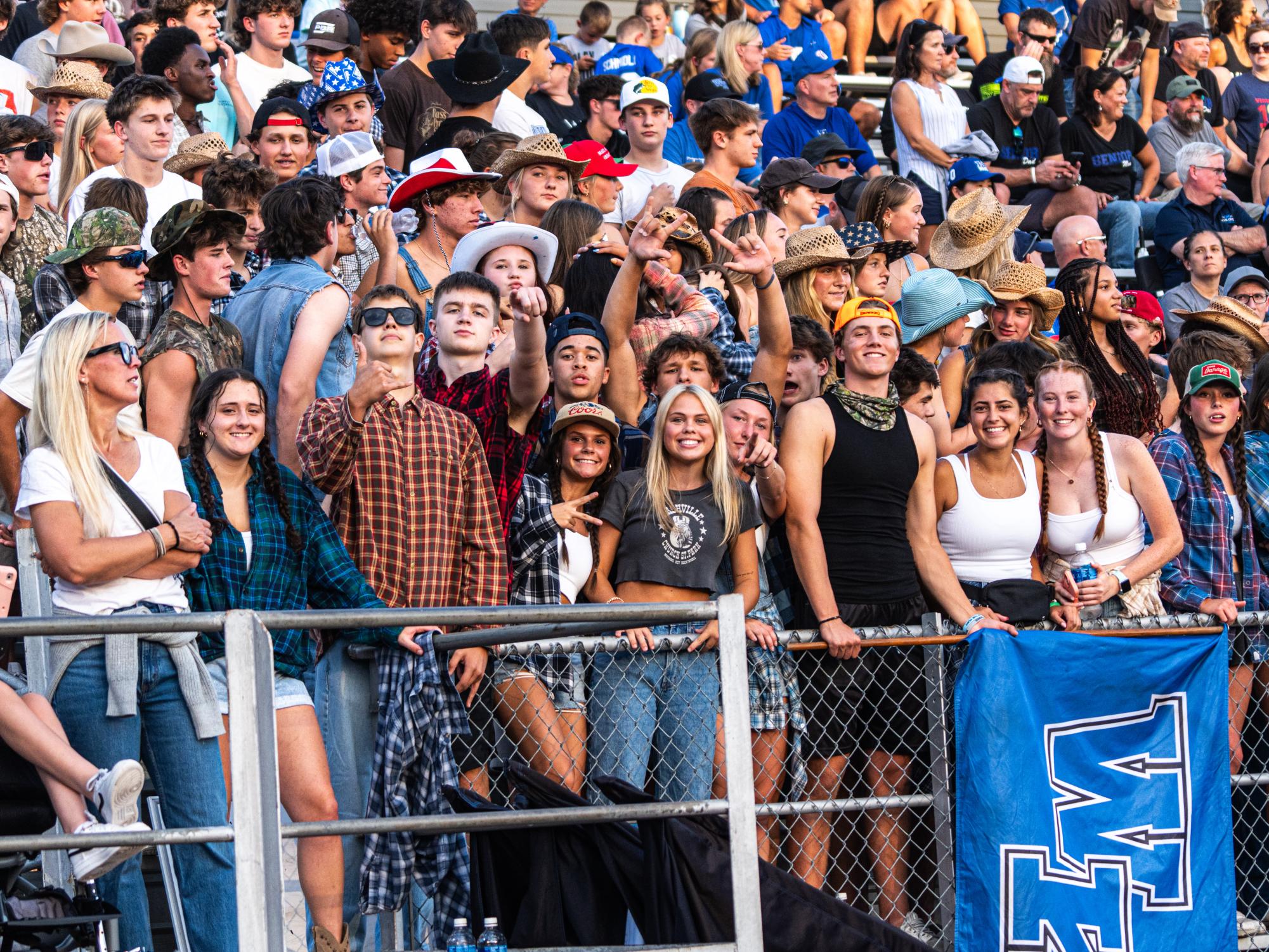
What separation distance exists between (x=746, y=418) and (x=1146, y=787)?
179cm

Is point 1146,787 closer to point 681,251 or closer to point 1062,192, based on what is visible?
point 681,251

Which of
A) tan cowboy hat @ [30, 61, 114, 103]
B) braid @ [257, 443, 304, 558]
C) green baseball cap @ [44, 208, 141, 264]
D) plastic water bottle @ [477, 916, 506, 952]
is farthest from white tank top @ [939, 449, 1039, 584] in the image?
tan cowboy hat @ [30, 61, 114, 103]

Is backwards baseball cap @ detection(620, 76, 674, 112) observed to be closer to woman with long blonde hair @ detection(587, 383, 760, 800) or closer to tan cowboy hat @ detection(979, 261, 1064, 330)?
tan cowboy hat @ detection(979, 261, 1064, 330)

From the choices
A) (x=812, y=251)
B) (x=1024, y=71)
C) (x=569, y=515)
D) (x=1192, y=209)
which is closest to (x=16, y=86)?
(x=812, y=251)

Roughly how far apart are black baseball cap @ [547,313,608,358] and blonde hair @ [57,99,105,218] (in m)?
2.72

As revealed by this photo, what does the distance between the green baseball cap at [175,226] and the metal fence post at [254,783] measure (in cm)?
262

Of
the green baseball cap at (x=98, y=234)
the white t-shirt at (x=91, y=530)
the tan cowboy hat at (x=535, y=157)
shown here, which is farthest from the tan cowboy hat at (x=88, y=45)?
the white t-shirt at (x=91, y=530)

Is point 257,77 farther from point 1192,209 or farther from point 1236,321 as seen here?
point 1192,209

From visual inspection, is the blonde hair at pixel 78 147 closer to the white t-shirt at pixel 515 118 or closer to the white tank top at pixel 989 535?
the white t-shirt at pixel 515 118

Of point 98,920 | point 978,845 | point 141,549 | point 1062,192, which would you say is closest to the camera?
point 98,920

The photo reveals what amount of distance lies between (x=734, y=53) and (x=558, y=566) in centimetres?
729

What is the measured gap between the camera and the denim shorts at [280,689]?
4625 millimetres

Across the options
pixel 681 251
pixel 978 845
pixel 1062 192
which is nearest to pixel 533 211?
pixel 681 251

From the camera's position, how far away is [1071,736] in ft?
17.4
